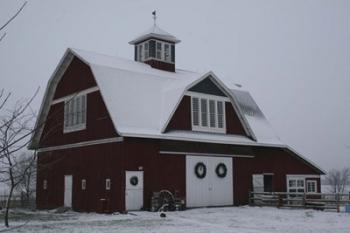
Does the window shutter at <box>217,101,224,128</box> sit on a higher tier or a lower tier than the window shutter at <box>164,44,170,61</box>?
lower

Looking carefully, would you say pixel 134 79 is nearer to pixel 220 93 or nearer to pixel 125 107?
pixel 125 107

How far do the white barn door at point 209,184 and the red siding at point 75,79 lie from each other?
6.43 meters

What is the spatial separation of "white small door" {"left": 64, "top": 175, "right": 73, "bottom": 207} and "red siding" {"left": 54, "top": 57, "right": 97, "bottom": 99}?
458 centimetres

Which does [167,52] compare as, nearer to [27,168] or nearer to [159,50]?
[159,50]

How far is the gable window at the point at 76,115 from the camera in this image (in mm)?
24797

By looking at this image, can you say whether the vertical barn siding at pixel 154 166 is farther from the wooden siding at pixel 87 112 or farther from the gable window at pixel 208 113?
the gable window at pixel 208 113

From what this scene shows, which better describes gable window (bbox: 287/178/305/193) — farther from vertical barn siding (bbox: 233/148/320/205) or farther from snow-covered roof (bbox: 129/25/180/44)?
snow-covered roof (bbox: 129/25/180/44)

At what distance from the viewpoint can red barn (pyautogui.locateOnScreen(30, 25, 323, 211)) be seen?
A: 22.5 metres

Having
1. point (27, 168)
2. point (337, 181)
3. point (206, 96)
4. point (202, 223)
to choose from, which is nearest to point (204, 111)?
point (206, 96)

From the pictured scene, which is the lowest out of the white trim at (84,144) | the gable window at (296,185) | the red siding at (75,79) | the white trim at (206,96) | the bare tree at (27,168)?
the gable window at (296,185)

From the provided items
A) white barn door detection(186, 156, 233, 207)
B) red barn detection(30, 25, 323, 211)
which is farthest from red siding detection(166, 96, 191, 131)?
white barn door detection(186, 156, 233, 207)

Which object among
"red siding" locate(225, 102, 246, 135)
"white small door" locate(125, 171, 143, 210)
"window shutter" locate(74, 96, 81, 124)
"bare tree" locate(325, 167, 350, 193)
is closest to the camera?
"white small door" locate(125, 171, 143, 210)

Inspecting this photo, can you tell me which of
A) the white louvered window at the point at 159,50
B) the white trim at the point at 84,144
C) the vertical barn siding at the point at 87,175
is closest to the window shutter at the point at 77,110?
the white trim at the point at 84,144

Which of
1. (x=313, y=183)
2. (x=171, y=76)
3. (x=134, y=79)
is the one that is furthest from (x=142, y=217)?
(x=313, y=183)
